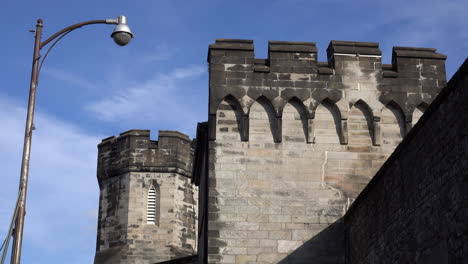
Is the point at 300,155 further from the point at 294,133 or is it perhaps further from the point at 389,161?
the point at 389,161

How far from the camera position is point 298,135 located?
1415 centimetres

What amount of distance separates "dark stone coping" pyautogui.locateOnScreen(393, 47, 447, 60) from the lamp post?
262 inches

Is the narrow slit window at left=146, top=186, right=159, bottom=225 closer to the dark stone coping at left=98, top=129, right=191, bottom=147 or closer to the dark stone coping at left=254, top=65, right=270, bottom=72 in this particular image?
the dark stone coping at left=98, top=129, right=191, bottom=147

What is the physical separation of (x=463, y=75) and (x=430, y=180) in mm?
1528

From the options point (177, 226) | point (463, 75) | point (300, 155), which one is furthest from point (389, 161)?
point (177, 226)

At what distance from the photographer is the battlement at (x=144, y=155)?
27872 mm

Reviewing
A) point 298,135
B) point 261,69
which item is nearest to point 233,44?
point 261,69

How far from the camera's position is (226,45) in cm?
1455

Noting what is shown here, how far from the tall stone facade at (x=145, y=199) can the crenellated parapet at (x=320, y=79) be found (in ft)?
44.9

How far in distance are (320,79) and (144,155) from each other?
14471 mm

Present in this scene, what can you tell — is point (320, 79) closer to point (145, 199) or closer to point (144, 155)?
point (145, 199)

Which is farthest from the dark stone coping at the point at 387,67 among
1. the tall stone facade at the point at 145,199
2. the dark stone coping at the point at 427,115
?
the tall stone facade at the point at 145,199

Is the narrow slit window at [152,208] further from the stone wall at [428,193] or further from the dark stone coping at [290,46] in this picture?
the stone wall at [428,193]

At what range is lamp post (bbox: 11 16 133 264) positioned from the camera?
8.91 meters
